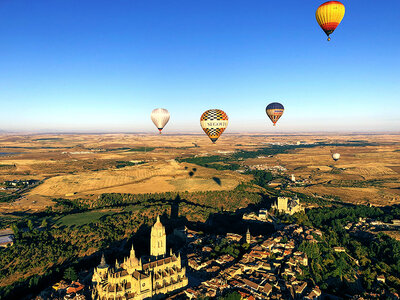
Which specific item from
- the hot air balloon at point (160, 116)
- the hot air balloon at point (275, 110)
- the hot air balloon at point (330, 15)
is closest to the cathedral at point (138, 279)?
the hot air balloon at point (160, 116)

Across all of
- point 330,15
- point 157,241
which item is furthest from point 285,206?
point 330,15

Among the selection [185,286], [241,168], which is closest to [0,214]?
[185,286]

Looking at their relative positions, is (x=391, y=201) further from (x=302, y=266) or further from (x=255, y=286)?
(x=255, y=286)

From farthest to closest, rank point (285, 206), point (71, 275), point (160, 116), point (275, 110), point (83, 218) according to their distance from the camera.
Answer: point (160, 116) → point (285, 206) → point (275, 110) → point (83, 218) → point (71, 275)

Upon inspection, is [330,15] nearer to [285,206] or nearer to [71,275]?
[285,206]

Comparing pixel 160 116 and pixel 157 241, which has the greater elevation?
pixel 160 116

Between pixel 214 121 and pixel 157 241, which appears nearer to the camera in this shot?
pixel 157 241
